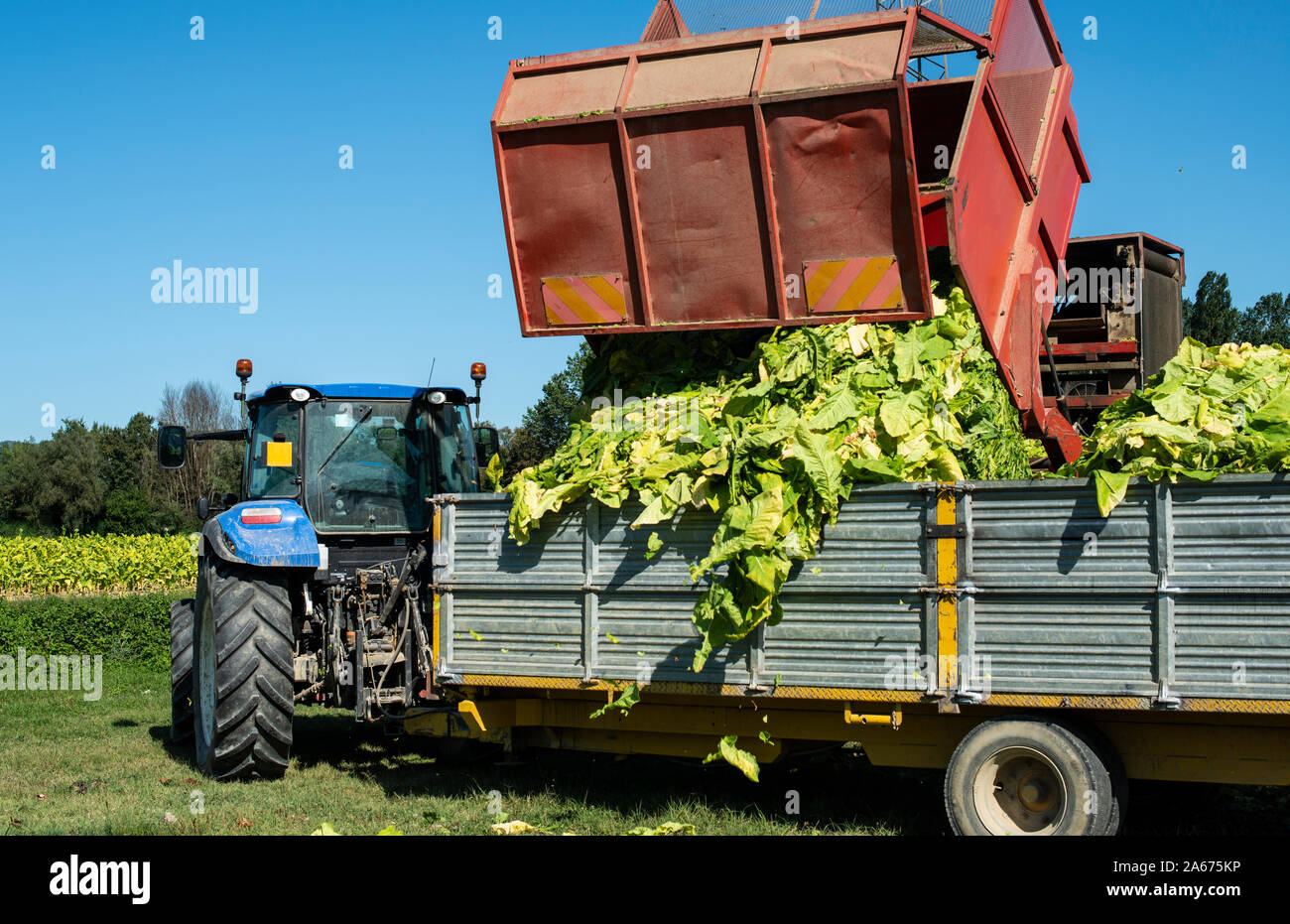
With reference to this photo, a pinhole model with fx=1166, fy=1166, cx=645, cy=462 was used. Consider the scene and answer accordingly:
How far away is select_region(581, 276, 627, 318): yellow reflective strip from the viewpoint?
22.9ft

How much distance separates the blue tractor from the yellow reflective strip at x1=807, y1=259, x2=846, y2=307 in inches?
109

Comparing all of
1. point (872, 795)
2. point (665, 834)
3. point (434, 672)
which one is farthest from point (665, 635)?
point (872, 795)

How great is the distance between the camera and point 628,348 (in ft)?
24.2

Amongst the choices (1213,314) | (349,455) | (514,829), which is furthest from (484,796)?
(1213,314)

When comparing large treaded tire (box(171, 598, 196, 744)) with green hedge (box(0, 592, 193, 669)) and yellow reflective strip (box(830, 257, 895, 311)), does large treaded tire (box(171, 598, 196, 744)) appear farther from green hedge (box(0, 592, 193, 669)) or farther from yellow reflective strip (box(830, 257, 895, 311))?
green hedge (box(0, 592, 193, 669))

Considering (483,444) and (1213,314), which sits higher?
(1213,314)

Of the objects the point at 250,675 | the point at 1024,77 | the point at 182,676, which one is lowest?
the point at 182,676

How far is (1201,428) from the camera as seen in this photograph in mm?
4977

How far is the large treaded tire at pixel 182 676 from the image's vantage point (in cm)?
924

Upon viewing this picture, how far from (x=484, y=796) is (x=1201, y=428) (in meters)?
4.41

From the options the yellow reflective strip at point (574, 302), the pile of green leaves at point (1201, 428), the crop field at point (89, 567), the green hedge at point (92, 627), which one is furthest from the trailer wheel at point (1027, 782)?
the crop field at point (89, 567)

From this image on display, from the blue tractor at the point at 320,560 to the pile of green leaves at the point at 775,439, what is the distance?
1683mm

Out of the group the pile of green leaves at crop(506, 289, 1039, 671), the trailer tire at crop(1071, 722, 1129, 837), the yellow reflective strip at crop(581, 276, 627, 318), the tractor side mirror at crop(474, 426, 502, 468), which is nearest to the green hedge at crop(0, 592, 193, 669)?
the tractor side mirror at crop(474, 426, 502, 468)

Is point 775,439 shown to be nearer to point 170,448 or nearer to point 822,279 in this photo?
point 822,279
